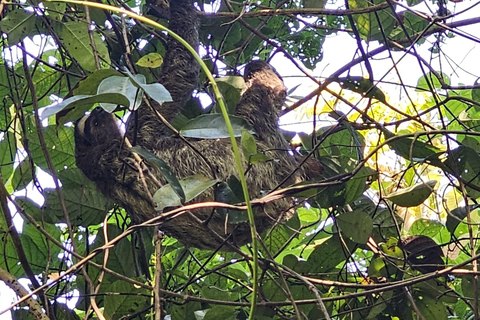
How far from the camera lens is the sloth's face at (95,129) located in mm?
4080

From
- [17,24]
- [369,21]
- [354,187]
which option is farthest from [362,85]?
[17,24]

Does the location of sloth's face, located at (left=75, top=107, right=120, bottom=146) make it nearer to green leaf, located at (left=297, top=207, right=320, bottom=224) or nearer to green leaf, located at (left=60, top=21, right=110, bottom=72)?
green leaf, located at (left=60, top=21, right=110, bottom=72)

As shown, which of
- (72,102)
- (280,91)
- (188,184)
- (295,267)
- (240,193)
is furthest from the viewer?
(280,91)

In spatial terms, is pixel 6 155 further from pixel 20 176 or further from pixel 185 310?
pixel 185 310

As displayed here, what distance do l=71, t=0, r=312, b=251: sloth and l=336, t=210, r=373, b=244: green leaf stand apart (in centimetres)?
59

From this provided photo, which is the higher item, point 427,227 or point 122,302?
point 427,227

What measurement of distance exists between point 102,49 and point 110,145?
1153mm

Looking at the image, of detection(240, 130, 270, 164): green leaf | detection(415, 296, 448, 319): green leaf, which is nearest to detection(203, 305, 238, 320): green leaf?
detection(240, 130, 270, 164): green leaf

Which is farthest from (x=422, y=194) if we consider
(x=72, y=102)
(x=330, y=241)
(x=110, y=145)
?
(x=110, y=145)

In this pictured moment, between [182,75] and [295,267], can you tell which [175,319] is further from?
[182,75]

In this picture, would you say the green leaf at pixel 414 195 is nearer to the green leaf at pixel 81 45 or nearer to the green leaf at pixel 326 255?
the green leaf at pixel 326 255

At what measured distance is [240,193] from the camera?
8.55 ft

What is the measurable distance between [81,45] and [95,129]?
3.93ft

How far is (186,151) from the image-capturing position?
411 centimetres
